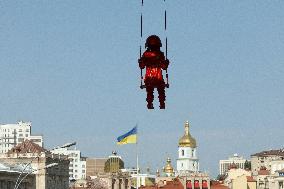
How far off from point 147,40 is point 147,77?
124 centimetres

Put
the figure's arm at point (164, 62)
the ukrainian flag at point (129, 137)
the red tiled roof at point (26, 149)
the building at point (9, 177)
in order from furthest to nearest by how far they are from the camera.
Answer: the red tiled roof at point (26, 149) → the building at point (9, 177) → the ukrainian flag at point (129, 137) → the figure's arm at point (164, 62)

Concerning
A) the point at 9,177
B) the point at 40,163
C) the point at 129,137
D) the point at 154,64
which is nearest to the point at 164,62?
the point at 154,64

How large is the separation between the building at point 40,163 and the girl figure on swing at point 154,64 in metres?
135

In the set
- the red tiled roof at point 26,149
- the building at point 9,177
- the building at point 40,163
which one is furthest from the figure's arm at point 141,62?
the red tiled roof at point 26,149

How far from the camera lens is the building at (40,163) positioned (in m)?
174

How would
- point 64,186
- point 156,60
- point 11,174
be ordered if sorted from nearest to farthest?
point 156,60
point 11,174
point 64,186

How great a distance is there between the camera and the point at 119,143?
12862cm

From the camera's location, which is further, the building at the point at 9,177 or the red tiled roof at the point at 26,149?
the red tiled roof at the point at 26,149

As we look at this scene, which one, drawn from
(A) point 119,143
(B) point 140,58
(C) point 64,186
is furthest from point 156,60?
(C) point 64,186

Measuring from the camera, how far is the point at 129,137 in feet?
431

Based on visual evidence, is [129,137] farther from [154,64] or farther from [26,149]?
[154,64]

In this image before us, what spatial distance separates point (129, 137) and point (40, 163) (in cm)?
4605

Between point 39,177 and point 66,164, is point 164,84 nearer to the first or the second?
point 39,177

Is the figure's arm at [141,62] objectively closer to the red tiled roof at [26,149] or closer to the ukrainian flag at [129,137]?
the ukrainian flag at [129,137]
